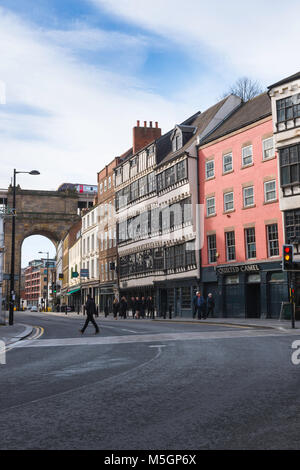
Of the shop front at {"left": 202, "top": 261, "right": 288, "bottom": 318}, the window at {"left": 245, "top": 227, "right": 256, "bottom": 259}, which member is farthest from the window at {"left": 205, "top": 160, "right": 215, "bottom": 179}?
the shop front at {"left": 202, "top": 261, "right": 288, "bottom": 318}

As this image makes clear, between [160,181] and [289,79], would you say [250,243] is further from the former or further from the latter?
[160,181]

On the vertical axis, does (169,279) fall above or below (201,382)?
above

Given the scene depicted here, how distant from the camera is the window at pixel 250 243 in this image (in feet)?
110

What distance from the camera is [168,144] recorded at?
4753 cm

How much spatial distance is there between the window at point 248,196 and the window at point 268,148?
2.35 m

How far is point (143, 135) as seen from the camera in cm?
5369

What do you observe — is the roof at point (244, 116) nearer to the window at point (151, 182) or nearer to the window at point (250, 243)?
the window at point (250, 243)

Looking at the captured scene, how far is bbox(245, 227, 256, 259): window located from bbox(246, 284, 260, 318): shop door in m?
2.03

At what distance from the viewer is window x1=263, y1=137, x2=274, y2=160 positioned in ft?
107

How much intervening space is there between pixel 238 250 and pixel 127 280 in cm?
1949

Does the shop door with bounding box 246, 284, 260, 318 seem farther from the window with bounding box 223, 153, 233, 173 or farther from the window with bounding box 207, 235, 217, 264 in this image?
the window with bounding box 223, 153, 233, 173

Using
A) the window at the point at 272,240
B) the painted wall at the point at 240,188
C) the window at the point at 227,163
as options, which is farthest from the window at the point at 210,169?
the window at the point at 272,240

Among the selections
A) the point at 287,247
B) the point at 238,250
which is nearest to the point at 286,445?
the point at 287,247

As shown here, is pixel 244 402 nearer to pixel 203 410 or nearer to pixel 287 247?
pixel 203 410
